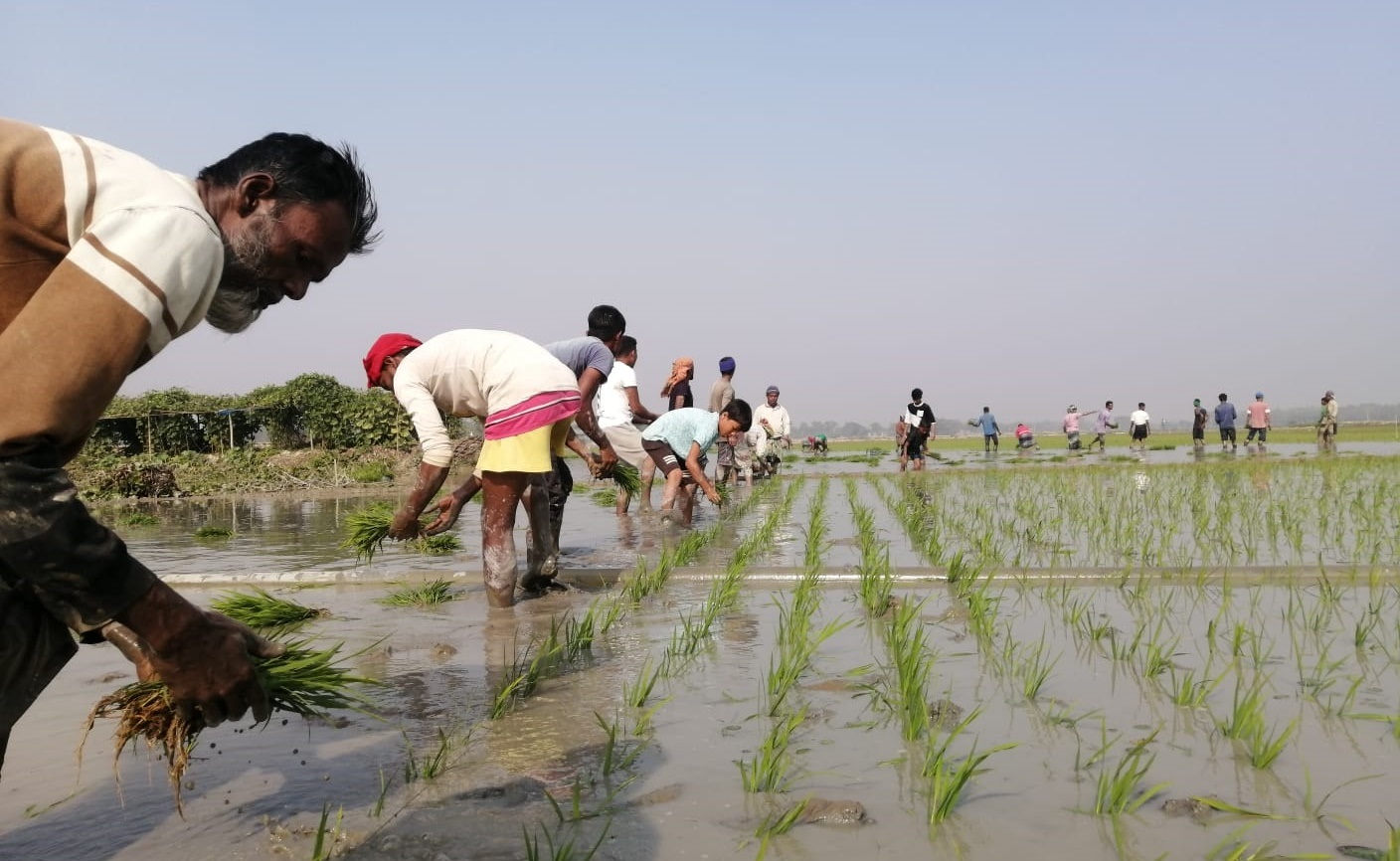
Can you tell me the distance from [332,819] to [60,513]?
1098 mm

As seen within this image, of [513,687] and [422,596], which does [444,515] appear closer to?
[422,596]

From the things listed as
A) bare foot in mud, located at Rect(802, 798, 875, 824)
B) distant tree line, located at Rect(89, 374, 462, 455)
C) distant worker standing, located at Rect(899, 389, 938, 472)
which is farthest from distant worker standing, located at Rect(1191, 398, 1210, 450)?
bare foot in mud, located at Rect(802, 798, 875, 824)

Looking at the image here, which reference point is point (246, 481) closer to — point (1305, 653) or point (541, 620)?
point (541, 620)

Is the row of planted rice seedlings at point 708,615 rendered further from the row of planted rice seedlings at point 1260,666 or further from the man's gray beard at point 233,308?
the man's gray beard at point 233,308

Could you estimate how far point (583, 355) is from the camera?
575cm

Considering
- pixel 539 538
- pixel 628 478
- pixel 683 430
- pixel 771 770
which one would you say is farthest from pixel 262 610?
pixel 628 478

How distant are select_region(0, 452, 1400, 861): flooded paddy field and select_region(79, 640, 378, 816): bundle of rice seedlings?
0.73 ft

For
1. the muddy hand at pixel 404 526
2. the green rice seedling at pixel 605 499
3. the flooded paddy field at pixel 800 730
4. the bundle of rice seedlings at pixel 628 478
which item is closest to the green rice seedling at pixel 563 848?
the flooded paddy field at pixel 800 730

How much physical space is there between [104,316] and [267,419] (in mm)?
23122

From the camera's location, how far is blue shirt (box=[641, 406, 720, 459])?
828cm

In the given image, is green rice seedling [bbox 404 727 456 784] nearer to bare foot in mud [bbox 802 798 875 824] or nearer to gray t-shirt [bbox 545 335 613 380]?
bare foot in mud [bbox 802 798 875 824]

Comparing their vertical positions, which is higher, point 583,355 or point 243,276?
point 583,355

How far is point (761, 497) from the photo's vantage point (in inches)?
464

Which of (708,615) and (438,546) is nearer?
(708,615)
